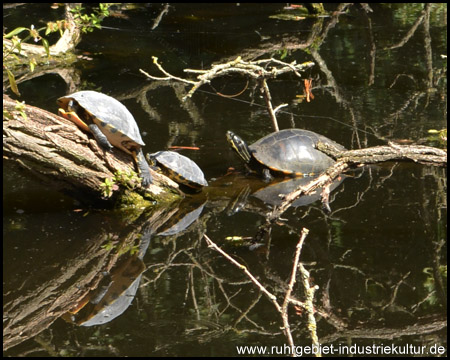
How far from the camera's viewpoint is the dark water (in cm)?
393

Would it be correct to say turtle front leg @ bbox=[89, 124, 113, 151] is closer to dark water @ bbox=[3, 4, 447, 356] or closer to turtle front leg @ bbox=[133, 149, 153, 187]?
turtle front leg @ bbox=[133, 149, 153, 187]

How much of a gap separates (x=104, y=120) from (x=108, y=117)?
64 mm

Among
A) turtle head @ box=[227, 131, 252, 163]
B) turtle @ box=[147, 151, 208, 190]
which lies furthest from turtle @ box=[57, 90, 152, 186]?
turtle head @ box=[227, 131, 252, 163]

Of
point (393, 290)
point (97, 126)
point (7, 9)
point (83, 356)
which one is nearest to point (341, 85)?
point (97, 126)

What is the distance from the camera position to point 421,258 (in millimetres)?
4707

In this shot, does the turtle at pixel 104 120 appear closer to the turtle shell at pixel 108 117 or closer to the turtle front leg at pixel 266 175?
the turtle shell at pixel 108 117

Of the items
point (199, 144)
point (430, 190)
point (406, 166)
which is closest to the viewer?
point (430, 190)

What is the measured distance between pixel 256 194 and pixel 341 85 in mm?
2920

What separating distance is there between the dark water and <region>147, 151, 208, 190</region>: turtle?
0.17 metres

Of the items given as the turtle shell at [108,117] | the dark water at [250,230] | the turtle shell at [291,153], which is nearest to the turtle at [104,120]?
the turtle shell at [108,117]

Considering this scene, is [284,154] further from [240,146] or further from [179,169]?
[179,169]

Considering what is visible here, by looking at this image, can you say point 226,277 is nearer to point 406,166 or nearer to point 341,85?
point 406,166

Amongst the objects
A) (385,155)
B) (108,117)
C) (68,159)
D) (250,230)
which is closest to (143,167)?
(108,117)

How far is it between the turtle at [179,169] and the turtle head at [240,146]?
0.59 m
